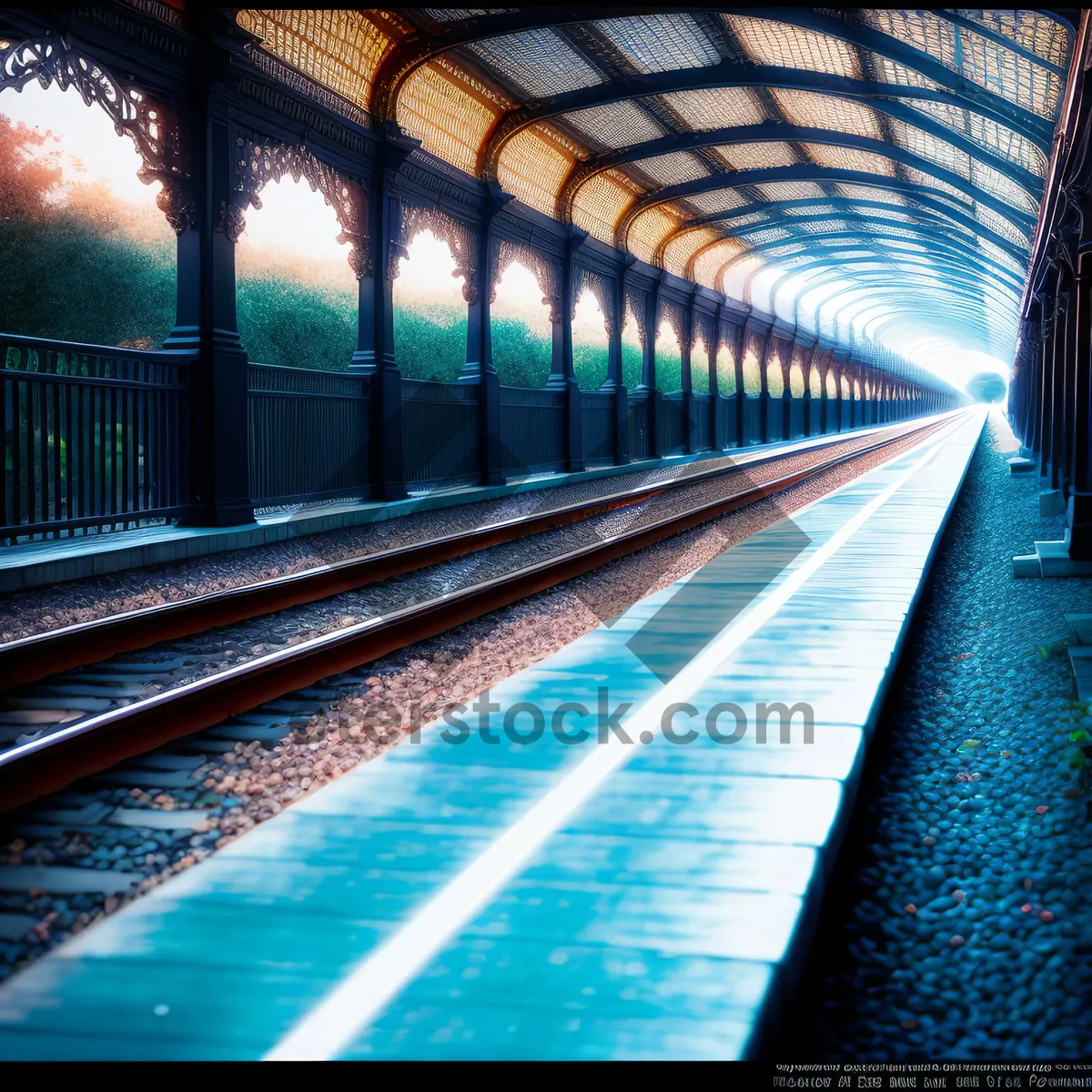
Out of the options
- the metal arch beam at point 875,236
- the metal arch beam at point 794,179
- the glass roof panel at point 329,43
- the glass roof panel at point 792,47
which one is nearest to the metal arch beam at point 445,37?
the glass roof panel at point 329,43

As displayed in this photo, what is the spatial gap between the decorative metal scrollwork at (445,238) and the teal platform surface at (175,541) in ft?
10.1

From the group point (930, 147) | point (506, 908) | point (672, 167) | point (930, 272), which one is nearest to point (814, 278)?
point (930, 272)

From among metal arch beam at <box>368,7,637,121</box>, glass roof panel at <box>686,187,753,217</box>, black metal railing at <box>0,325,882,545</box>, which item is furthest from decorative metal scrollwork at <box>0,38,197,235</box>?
glass roof panel at <box>686,187,753,217</box>

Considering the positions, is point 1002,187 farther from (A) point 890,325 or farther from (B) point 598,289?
(A) point 890,325

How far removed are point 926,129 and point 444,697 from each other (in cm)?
1361

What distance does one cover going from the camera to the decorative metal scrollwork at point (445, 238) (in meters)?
13.8

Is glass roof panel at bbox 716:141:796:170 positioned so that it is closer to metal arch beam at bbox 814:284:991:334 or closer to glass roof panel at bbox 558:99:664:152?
glass roof panel at bbox 558:99:664:152

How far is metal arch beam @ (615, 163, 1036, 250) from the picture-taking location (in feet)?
60.8

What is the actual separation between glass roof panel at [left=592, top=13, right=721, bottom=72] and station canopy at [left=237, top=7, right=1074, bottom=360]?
4 cm

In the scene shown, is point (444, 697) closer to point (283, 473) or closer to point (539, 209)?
point (283, 473)

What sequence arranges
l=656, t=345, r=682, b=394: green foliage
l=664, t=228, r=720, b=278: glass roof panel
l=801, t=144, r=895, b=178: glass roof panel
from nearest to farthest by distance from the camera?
l=801, t=144, r=895, b=178: glass roof panel, l=664, t=228, r=720, b=278: glass roof panel, l=656, t=345, r=682, b=394: green foliage

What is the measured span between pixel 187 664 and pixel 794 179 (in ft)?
60.5

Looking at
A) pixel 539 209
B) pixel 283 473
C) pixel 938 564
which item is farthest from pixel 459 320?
pixel 938 564

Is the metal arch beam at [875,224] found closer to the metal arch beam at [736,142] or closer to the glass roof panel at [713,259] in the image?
the glass roof panel at [713,259]
